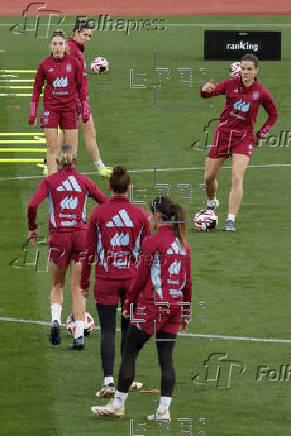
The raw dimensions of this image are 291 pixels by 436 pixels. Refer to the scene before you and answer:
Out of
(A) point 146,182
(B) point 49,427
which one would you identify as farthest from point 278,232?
(B) point 49,427

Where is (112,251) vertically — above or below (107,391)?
above

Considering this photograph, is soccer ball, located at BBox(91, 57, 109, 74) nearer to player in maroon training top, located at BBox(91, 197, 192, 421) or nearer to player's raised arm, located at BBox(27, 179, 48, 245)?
player's raised arm, located at BBox(27, 179, 48, 245)

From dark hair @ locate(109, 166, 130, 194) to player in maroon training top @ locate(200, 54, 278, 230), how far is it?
7259 mm

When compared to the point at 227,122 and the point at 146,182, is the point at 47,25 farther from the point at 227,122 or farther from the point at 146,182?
the point at 227,122

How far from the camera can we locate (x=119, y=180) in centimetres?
1567

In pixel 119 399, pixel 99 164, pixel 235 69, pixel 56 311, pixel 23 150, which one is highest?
pixel 235 69

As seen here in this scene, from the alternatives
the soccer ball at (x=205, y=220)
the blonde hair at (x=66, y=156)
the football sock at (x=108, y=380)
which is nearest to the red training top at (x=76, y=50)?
the soccer ball at (x=205, y=220)

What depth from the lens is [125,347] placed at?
15.1 m

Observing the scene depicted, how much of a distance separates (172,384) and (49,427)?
1.31 metres

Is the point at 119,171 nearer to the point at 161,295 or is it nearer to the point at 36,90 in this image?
the point at 161,295

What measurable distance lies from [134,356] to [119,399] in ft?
1.53

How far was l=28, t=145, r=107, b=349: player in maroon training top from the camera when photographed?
1708 centimetres

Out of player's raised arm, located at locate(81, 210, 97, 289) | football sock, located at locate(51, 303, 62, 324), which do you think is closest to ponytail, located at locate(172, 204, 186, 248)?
player's raised arm, located at locate(81, 210, 97, 289)

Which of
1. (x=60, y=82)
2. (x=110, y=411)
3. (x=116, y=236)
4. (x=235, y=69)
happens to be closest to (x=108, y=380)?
(x=110, y=411)
